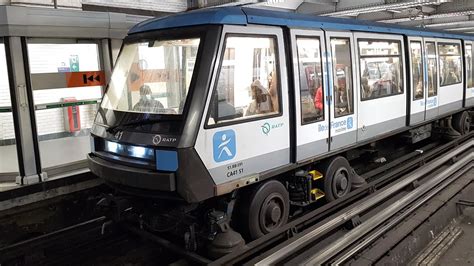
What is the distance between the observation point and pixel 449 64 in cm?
895

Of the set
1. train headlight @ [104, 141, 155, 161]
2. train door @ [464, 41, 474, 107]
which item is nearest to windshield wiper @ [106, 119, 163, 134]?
train headlight @ [104, 141, 155, 161]

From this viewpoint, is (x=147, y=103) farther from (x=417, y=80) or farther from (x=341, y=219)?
(x=417, y=80)

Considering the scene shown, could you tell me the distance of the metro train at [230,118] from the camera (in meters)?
3.73

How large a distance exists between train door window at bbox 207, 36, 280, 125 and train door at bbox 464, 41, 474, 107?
7.58 m

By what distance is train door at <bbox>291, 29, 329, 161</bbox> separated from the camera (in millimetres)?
4652

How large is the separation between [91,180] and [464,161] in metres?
5.82

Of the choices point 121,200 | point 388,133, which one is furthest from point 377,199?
point 121,200

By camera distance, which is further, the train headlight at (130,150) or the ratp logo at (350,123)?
the ratp logo at (350,123)

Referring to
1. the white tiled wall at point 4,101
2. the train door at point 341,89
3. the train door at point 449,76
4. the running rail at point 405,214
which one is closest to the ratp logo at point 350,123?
the train door at point 341,89

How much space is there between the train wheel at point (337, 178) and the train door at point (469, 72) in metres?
5.94

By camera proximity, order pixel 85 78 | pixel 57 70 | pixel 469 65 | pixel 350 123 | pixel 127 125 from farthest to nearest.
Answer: pixel 469 65 < pixel 85 78 < pixel 57 70 < pixel 350 123 < pixel 127 125

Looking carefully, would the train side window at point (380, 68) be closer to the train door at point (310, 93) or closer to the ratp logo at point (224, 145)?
the train door at point (310, 93)

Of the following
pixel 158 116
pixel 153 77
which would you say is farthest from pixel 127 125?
pixel 153 77

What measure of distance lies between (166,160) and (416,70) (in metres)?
5.63
